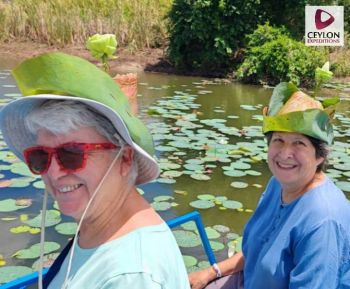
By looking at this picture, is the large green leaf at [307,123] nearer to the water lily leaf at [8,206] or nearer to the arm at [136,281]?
the arm at [136,281]

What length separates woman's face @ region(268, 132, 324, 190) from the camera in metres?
1.60

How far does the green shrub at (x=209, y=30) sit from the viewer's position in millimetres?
9891

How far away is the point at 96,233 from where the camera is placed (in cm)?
100

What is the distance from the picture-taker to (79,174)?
99cm

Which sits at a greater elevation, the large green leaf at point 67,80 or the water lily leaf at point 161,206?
the large green leaf at point 67,80

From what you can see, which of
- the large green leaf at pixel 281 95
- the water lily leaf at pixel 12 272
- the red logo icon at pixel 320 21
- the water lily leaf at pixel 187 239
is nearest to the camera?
the large green leaf at pixel 281 95

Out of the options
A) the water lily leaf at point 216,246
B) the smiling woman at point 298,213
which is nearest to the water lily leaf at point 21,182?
the water lily leaf at point 216,246

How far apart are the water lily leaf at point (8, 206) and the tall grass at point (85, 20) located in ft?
29.3

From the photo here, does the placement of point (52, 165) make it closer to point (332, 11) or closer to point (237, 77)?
point (237, 77)

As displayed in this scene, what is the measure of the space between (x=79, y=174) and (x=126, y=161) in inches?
3.9

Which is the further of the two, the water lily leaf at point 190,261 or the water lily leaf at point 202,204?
the water lily leaf at point 202,204

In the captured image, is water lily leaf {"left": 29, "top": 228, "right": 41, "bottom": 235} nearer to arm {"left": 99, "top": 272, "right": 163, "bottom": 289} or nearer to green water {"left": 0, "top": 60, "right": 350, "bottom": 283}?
green water {"left": 0, "top": 60, "right": 350, "bottom": 283}

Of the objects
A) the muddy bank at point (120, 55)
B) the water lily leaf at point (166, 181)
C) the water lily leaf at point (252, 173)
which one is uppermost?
the muddy bank at point (120, 55)

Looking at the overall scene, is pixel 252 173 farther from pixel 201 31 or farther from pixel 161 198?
pixel 201 31
